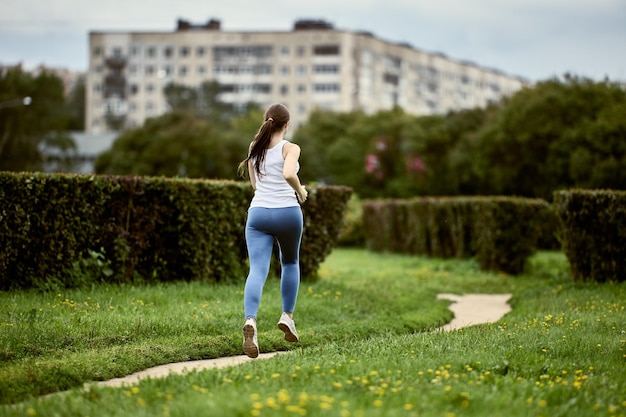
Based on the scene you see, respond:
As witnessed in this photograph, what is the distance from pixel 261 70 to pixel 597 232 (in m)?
105

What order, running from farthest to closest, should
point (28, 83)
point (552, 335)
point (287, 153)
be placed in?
point (28, 83) → point (552, 335) → point (287, 153)

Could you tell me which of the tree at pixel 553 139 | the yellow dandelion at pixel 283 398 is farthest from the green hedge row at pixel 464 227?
the yellow dandelion at pixel 283 398

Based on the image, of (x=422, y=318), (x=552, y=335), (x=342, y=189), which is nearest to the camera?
(x=552, y=335)

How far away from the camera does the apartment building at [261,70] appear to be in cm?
11688

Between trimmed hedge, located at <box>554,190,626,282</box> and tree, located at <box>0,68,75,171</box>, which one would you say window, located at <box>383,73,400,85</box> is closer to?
tree, located at <box>0,68,75,171</box>

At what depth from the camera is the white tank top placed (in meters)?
8.50

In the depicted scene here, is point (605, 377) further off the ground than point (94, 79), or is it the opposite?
point (94, 79)

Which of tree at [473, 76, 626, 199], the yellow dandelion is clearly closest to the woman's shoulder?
the yellow dandelion

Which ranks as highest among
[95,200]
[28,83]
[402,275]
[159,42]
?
[159,42]

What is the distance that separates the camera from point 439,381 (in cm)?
664

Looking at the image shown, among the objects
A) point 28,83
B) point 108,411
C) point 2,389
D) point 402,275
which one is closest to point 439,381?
point 108,411

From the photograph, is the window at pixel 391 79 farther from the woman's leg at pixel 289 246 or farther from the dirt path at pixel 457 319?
the woman's leg at pixel 289 246

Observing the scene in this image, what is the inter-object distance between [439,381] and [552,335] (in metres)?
3.21

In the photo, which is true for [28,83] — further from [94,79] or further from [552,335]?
[552,335]
